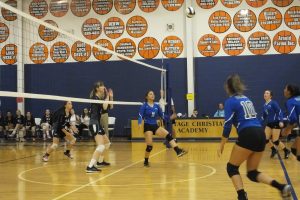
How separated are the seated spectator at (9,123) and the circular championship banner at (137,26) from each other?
21.4 ft

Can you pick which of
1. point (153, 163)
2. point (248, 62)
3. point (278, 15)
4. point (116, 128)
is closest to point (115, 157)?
point (153, 163)

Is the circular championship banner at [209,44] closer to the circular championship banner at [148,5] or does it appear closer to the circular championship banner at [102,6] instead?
the circular championship banner at [148,5]

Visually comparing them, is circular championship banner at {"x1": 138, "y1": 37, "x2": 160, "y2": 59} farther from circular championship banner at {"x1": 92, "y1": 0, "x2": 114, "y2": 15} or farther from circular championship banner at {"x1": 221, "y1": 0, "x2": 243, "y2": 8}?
circular championship banner at {"x1": 221, "y1": 0, "x2": 243, "y2": 8}

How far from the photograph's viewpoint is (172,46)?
18438 millimetres

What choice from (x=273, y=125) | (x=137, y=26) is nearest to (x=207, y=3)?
(x=137, y=26)

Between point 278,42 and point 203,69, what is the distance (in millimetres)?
3379

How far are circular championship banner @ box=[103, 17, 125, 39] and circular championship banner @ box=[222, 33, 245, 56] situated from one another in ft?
15.5

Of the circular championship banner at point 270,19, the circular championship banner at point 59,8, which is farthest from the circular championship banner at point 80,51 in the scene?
the circular championship banner at point 270,19

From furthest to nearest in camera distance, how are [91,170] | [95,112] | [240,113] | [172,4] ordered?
[172,4], [95,112], [91,170], [240,113]

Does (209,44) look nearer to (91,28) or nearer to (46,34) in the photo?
(91,28)

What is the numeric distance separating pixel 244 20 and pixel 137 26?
4770 millimetres

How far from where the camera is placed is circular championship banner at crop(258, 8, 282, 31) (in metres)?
17.6

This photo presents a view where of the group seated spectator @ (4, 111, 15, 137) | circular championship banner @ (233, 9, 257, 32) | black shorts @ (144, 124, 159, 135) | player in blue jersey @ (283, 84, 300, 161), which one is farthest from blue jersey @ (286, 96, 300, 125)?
seated spectator @ (4, 111, 15, 137)

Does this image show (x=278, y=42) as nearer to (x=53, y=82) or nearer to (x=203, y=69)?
(x=203, y=69)
